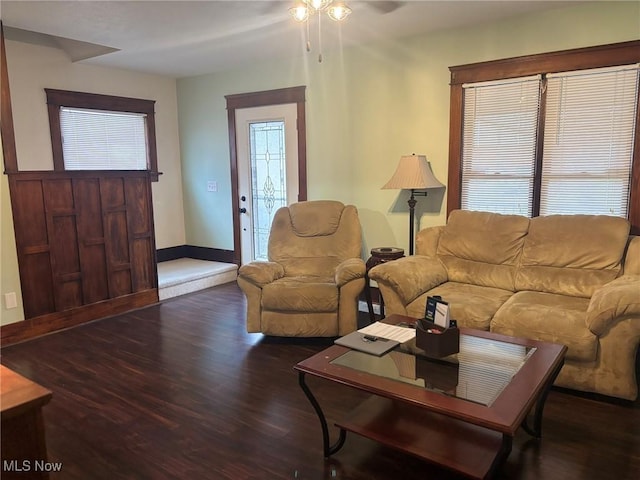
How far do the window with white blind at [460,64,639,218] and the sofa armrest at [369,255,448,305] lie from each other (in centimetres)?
87

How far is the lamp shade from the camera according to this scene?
3811mm

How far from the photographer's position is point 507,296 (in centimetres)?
324

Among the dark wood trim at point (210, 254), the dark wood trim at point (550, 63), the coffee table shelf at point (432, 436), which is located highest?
the dark wood trim at point (550, 63)

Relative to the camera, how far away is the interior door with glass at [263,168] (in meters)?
5.05

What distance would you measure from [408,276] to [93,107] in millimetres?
3956

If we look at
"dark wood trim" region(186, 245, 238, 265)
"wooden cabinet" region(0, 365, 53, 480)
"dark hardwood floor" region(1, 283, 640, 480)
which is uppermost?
"wooden cabinet" region(0, 365, 53, 480)

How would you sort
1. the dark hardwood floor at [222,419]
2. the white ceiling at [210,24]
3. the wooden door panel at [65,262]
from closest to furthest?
1. the dark hardwood floor at [222,419]
2. the white ceiling at [210,24]
3. the wooden door panel at [65,262]

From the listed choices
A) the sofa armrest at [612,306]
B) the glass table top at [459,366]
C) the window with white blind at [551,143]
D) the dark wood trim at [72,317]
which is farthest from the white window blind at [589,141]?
the dark wood trim at [72,317]

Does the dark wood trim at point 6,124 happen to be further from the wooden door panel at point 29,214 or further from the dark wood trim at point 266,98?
the dark wood trim at point 266,98

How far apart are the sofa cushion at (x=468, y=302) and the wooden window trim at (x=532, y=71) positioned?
0.92 meters

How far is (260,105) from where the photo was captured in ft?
17.0

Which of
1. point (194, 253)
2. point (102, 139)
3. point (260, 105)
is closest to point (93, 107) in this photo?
point (102, 139)

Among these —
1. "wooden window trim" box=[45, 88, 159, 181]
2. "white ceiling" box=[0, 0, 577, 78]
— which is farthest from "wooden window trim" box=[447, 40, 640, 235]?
"wooden window trim" box=[45, 88, 159, 181]

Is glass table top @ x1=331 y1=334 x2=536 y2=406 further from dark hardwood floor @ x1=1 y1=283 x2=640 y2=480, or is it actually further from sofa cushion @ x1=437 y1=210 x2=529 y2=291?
sofa cushion @ x1=437 y1=210 x2=529 y2=291
